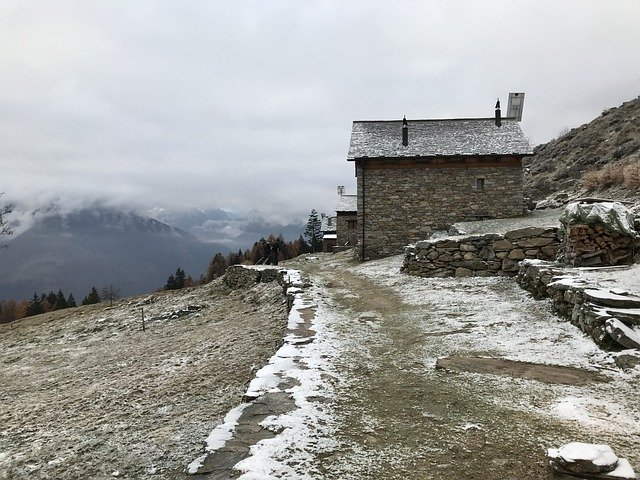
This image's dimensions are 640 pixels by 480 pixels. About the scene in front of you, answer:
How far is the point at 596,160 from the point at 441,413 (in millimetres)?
34329

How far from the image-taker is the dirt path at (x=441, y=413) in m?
3.71

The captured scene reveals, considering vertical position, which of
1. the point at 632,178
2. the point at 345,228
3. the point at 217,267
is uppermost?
the point at 632,178

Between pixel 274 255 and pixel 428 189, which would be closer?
pixel 428 189

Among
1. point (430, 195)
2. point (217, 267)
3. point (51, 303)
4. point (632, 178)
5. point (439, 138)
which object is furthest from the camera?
point (217, 267)

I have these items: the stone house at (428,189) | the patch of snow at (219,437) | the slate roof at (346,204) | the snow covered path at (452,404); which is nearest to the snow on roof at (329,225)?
the slate roof at (346,204)


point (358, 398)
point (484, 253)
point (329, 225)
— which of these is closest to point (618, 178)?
point (484, 253)

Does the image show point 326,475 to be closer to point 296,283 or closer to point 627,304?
point 627,304

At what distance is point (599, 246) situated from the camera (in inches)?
433

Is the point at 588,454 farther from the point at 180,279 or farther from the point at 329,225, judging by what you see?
the point at 180,279

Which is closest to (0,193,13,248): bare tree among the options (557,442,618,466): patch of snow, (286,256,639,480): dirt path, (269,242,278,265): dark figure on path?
(269,242,278,265): dark figure on path

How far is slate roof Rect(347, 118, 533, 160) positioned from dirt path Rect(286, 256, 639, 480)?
60.1 feet

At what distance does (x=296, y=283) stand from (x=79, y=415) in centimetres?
912

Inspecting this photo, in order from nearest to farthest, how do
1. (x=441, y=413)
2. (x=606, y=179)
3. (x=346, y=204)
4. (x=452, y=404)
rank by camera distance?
(x=441, y=413), (x=452, y=404), (x=606, y=179), (x=346, y=204)

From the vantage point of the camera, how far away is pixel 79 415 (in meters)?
6.64
